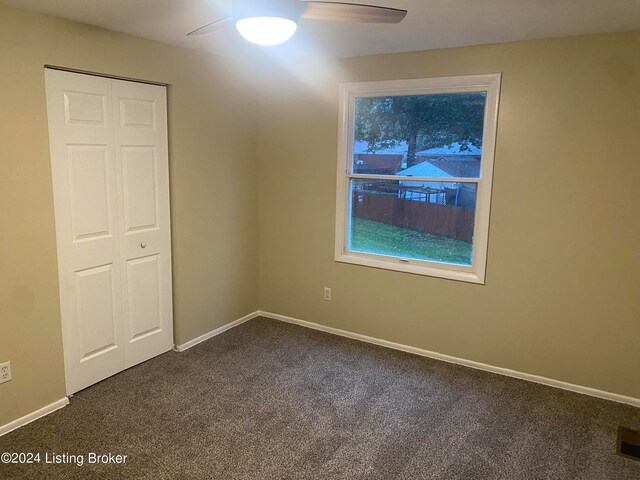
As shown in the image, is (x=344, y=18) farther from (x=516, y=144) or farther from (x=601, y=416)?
(x=601, y=416)

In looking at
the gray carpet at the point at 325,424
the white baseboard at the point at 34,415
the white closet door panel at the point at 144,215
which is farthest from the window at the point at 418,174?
the white baseboard at the point at 34,415

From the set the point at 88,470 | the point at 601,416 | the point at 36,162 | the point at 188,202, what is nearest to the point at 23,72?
the point at 36,162

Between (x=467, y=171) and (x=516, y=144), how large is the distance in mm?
371

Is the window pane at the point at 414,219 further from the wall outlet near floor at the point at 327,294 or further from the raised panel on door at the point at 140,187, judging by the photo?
the raised panel on door at the point at 140,187

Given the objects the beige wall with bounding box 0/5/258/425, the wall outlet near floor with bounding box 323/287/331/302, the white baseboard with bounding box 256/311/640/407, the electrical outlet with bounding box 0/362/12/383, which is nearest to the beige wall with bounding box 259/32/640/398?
the white baseboard with bounding box 256/311/640/407

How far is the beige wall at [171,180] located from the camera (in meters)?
2.42

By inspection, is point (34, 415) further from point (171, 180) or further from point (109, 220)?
point (171, 180)

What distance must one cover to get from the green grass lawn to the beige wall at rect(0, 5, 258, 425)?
A: 102cm

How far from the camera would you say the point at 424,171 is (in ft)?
11.2

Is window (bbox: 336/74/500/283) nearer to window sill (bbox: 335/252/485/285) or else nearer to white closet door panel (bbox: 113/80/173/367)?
window sill (bbox: 335/252/485/285)

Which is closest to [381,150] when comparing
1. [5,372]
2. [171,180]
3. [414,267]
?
[414,267]

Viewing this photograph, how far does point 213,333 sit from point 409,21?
9.07 feet

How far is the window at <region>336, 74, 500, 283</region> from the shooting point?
3193 mm

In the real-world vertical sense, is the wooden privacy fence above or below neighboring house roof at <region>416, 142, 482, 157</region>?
below
